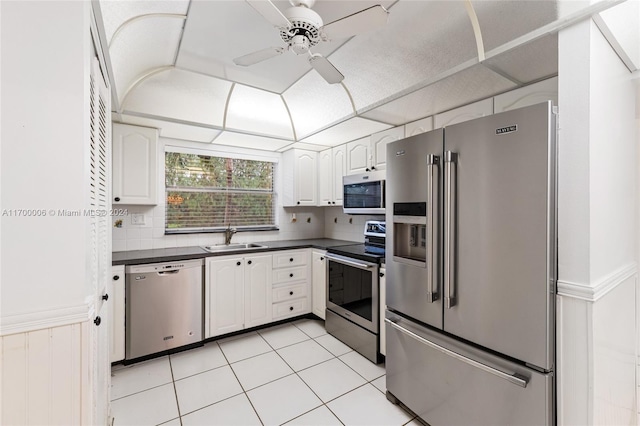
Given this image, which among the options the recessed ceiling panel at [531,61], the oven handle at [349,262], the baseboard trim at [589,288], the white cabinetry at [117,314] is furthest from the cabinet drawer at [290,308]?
the recessed ceiling panel at [531,61]

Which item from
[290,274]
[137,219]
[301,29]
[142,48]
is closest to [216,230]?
[137,219]

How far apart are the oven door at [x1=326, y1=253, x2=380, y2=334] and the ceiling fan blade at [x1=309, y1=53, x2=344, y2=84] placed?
5.06ft

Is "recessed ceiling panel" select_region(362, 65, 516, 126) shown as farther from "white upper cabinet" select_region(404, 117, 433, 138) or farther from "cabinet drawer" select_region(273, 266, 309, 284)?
"cabinet drawer" select_region(273, 266, 309, 284)

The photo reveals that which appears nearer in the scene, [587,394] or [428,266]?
[587,394]

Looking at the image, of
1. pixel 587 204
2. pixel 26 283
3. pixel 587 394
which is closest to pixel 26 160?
pixel 26 283

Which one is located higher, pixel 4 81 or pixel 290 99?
pixel 290 99

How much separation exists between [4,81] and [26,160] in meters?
0.23

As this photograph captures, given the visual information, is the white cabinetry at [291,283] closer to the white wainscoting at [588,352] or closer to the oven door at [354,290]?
the oven door at [354,290]

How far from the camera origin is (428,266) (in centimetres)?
171

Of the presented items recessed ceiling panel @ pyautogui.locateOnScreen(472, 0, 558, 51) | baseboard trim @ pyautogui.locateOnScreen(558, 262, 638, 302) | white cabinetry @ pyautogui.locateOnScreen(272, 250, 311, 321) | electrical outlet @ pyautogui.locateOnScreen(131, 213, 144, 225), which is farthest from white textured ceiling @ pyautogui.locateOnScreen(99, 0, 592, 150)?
white cabinetry @ pyautogui.locateOnScreen(272, 250, 311, 321)

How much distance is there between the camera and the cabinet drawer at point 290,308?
10.8 ft

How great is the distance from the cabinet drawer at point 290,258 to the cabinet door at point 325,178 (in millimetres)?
765

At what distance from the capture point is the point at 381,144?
2.97m

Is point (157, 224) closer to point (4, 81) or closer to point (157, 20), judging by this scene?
point (157, 20)
